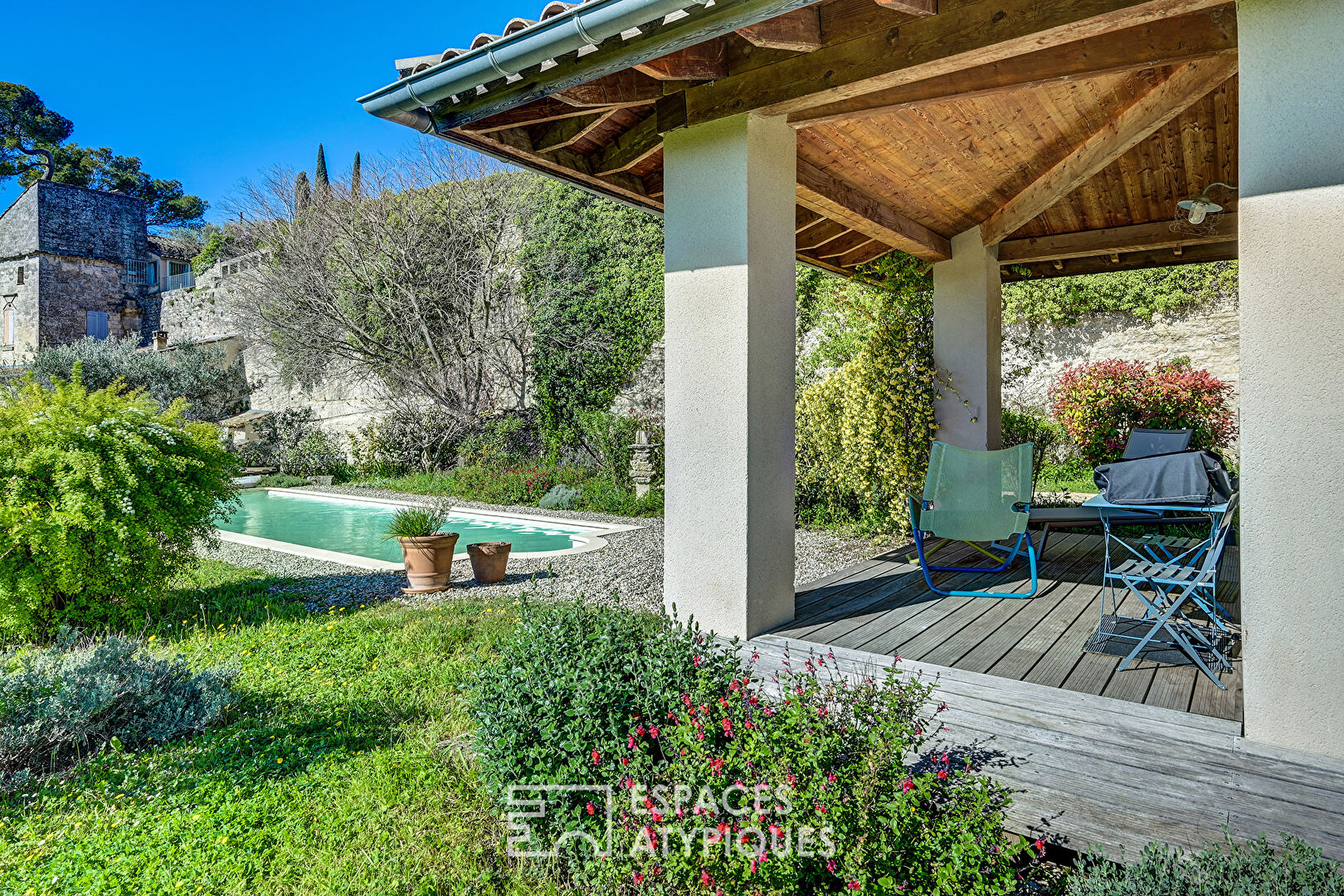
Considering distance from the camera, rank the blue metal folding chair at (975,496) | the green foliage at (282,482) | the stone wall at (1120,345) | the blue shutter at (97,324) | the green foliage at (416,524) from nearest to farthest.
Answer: the blue metal folding chair at (975,496) < the green foliage at (416,524) < the stone wall at (1120,345) < the green foliage at (282,482) < the blue shutter at (97,324)

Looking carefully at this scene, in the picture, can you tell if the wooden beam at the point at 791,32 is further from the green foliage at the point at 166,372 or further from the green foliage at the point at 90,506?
the green foliage at the point at 166,372

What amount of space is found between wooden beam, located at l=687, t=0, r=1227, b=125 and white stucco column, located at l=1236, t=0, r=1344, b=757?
38 centimetres

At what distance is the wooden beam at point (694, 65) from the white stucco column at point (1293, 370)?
1875 millimetres

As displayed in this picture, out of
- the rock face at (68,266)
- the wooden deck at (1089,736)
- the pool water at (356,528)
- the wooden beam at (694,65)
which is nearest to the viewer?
the wooden deck at (1089,736)

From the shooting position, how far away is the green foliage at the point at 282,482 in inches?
592

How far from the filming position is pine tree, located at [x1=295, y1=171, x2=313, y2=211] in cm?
1454

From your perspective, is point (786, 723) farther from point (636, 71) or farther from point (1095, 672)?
point (636, 71)

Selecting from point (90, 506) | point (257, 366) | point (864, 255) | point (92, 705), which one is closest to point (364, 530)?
point (90, 506)

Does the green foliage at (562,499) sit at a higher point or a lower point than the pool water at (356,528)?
higher

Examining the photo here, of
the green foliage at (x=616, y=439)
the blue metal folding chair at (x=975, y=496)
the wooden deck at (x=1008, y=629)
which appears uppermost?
the green foliage at (x=616, y=439)

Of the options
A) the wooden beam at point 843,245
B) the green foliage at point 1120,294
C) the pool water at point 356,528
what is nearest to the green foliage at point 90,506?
the pool water at point 356,528

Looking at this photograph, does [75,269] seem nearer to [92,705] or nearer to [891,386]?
[92,705]

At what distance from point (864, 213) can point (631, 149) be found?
181 cm

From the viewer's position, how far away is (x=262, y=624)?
15.6ft
